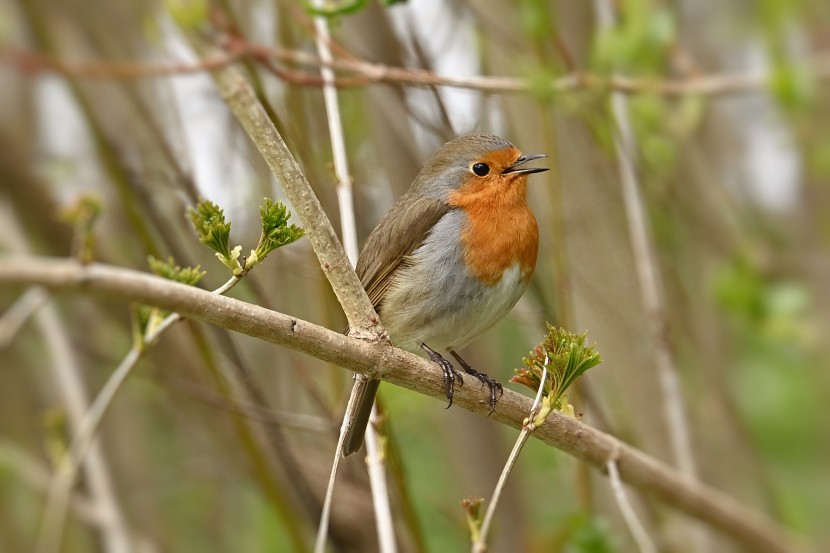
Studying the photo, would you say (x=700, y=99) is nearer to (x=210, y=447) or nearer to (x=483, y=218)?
(x=483, y=218)

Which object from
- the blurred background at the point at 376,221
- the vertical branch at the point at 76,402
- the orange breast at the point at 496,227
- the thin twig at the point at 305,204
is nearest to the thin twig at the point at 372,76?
the blurred background at the point at 376,221

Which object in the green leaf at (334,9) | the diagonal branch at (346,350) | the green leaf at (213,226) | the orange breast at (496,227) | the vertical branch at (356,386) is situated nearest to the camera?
the diagonal branch at (346,350)

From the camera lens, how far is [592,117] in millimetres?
4219

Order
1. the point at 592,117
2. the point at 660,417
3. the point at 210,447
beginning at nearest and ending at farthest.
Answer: the point at 592,117 < the point at 660,417 < the point at 210,447

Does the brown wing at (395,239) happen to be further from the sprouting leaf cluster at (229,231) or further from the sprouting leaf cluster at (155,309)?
the sprouting leaf cluster at (229,231)

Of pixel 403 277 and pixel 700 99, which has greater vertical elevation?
pixel 700 99

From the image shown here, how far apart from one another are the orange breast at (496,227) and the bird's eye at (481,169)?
25mm

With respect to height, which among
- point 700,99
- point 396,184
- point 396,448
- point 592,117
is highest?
point 700,99

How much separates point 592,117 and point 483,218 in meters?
1.13

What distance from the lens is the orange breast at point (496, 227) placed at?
3.24 m

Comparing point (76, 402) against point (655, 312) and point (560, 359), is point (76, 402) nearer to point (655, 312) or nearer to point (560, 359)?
point (655, 312)

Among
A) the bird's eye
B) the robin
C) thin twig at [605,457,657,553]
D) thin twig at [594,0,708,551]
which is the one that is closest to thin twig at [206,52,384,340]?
thin twig at [605,457,657,553]

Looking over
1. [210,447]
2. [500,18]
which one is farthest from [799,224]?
[210,447]

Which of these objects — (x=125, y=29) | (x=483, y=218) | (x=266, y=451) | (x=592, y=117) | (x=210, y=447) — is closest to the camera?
(x=483, y=218)
